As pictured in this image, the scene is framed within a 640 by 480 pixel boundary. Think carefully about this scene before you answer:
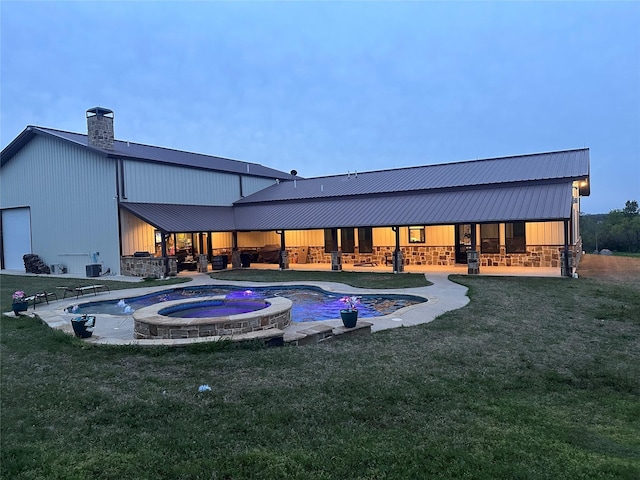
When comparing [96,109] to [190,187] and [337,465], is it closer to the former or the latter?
[190,187]

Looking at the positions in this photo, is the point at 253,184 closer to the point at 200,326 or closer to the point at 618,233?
the point at 200,326

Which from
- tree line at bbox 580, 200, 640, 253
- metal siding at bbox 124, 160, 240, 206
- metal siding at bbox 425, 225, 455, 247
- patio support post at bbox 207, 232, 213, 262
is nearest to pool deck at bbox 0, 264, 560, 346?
metal siding at bbox 425, 225, 455, 247

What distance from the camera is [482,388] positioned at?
573 cm

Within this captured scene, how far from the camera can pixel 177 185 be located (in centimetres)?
2566

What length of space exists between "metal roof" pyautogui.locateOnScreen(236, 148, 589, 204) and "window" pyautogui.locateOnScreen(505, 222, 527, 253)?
2.21m

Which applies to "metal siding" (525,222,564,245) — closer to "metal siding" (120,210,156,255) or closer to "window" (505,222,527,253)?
"window" (505,222,527,253)

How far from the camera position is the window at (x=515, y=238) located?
21.8 metres

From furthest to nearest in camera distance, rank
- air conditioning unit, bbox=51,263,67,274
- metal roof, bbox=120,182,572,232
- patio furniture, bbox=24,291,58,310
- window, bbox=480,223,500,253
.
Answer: air conditioning unit, bbox=51,263,67,274 → window, bbox=480,223,500,253 → metal roof, bbox=120,182,572,232 → patio furniture, bbox=24,291,58,310

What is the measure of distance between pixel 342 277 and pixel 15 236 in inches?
847

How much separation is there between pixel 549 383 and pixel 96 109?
24313mm

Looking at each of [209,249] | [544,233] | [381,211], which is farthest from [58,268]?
[544,233]

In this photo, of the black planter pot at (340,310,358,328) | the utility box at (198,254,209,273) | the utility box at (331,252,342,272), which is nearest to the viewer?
the black planter pot at (340,310,358,328)

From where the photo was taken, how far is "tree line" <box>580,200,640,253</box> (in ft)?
104

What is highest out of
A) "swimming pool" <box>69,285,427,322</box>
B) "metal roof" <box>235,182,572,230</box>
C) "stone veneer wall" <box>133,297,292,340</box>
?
"metal roof" <box>235,182,572,230</box>
